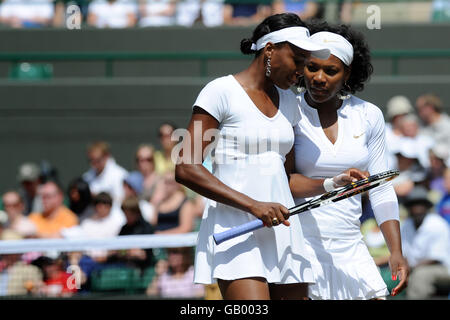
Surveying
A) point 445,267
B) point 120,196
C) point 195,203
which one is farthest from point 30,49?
point 445,267

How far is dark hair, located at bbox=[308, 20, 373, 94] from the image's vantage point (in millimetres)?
4535

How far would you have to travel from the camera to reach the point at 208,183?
388cm

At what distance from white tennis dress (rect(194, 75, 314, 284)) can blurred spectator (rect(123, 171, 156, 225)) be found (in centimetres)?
432

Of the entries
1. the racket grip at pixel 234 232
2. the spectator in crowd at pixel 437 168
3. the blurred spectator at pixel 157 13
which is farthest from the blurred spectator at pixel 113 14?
the racket grip at pixel 234 232

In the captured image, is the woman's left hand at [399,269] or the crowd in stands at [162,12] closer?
the woman's left hand at [399,269]

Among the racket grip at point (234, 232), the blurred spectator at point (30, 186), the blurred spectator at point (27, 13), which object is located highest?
the blurred spectator at point (27, 13)

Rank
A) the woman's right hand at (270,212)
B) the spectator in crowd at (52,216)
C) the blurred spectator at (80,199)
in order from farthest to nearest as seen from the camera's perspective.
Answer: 1. the blurred spectator at (80,199)
2. the spectator in crowd at (52,216)
3. the woman's right hand at (270,212)

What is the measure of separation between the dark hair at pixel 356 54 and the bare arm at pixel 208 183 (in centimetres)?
95

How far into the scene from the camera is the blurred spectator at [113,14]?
11297mm

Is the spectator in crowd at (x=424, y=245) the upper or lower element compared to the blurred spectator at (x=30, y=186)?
lower

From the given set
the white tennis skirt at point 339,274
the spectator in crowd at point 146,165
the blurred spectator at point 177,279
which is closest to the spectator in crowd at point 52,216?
the spectator in crowd at point 146,165

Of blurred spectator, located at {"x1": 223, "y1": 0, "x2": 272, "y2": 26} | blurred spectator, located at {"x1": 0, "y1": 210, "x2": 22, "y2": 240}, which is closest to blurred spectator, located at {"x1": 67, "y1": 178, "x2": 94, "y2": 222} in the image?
blurred spectator, located at {"x1": 0, "y1": 210, "x2": 22, "y2": 240}

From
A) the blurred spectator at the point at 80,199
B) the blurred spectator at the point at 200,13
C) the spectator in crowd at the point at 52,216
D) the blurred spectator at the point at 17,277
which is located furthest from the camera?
the blurred spectator at the point at 200,13

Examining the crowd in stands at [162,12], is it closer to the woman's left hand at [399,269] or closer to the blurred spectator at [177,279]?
the blurred spectator at [177,279]
